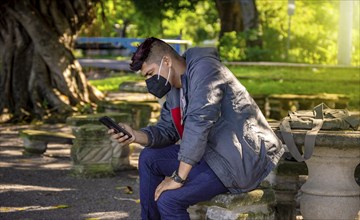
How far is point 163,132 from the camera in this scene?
18.0 ft

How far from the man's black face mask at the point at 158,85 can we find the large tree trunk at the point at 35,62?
1067 cm

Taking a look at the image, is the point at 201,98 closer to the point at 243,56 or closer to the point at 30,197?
the point at 30,197

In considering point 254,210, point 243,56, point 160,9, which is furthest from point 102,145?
point 243,56

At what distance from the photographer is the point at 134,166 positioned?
10.4 metres

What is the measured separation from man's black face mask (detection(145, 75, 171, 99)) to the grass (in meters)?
8.82

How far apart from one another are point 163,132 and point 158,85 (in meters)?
0.51

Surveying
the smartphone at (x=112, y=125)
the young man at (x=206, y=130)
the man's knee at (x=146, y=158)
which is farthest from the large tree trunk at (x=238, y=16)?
the young man at (x=206, y=130)

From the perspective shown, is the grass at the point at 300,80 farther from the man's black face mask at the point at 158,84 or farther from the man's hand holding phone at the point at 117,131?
the man's black face mask at the point at 158,84

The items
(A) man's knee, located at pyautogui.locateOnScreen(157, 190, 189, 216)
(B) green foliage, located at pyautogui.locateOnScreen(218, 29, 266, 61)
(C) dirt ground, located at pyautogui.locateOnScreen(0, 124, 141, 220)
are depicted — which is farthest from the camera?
(B) green foliage, located at pyautogui.locateOnScreen(218, 29, 266, 61)

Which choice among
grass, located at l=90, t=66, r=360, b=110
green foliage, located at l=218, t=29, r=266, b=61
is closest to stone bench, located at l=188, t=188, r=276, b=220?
grass, located at l=90, t=66, r=360, b=110

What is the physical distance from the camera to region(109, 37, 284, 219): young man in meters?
4.83

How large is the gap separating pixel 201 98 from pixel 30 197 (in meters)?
4.00

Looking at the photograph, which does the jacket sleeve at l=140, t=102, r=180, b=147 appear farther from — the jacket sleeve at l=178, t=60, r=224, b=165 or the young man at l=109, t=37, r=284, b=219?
the jacket sleeve at l=178, t=60, r=224, b=165

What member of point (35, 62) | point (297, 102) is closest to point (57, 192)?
point (297, 102)
